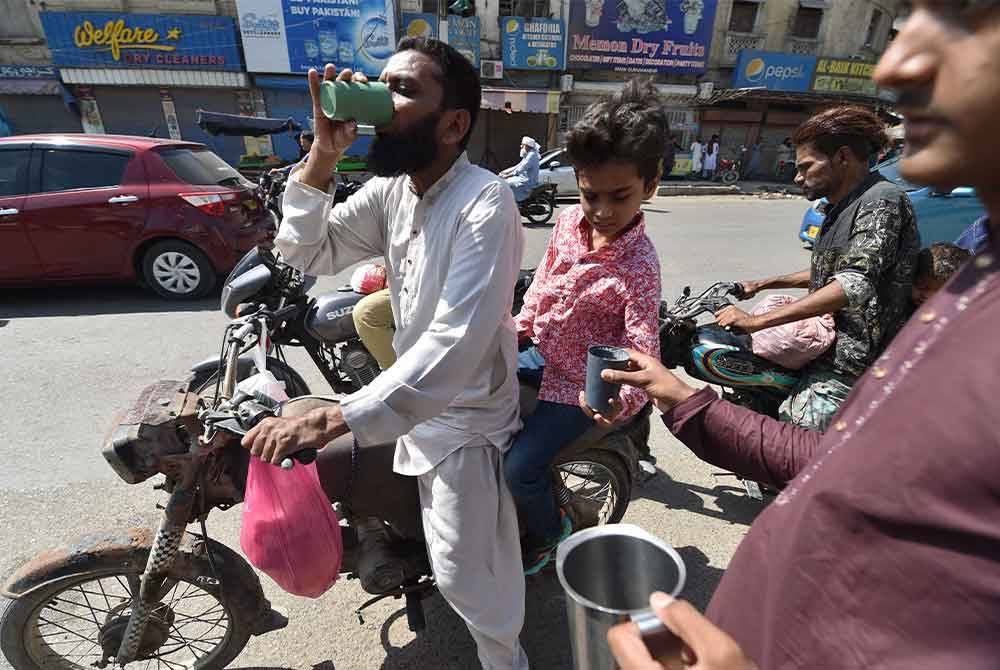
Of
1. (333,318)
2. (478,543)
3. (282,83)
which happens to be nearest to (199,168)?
(333,318)

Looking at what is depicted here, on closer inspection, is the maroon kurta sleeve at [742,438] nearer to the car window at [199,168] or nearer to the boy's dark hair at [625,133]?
the boy's dark hair at [625,133]

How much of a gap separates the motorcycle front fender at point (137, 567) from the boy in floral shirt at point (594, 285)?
92cm

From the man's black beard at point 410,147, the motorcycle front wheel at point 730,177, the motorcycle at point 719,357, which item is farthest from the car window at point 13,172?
the motorcycle front wheel at point 730,177

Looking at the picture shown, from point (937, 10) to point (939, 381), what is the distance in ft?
1.29

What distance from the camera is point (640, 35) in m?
19.0

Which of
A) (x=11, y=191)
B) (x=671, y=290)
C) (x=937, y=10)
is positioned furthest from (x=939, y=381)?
(x=11, y=191)

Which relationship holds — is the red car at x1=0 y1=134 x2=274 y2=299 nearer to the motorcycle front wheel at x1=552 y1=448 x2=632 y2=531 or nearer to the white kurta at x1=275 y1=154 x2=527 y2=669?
the white kurta at x1=275 y1=154 x2=527 y2=669

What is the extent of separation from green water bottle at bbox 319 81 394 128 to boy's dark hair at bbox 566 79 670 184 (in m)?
0.65

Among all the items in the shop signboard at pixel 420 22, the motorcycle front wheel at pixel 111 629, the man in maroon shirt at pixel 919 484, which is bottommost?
the motorcycle front wheel at pixel 111 629

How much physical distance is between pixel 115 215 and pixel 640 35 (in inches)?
759

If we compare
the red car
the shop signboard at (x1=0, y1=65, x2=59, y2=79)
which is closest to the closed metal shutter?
the shop signboard at (x1=0, y1=65, x2=59, y2=79)

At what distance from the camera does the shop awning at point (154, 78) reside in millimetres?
15273

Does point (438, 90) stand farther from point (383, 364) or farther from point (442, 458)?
point (383, 364)

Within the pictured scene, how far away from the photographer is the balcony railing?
20.0 meters
